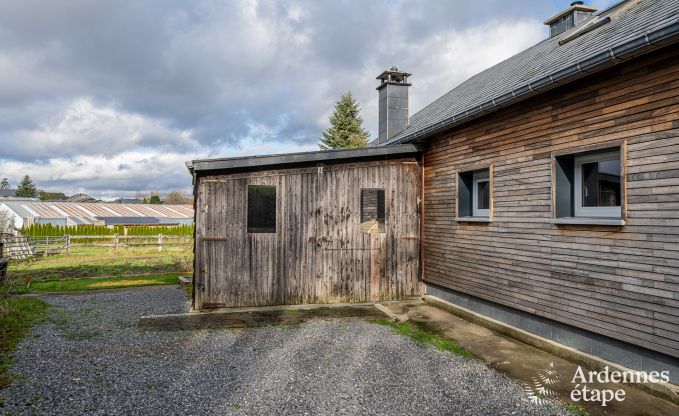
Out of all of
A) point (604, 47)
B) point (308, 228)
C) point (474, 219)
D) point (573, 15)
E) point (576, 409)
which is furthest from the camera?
point (573, 15)

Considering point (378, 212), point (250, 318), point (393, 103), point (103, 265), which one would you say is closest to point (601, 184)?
point (378, 212)

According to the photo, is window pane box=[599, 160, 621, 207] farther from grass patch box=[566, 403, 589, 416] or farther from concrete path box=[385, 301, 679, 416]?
grass patch box=[566, 403, 589, 416]

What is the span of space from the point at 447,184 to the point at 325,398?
5.34 meters

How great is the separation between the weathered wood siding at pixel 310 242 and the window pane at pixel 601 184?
13.0 feet

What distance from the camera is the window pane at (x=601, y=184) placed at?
4.96 metres

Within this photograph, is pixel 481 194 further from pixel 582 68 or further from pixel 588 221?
pixel 582 68

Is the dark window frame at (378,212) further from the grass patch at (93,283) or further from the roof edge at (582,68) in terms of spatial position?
the grass patch at (93,283)

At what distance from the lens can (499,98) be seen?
6074mm

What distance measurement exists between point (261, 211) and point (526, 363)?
18.3 ft

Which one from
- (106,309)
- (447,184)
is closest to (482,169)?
(447,184)

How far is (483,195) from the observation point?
299 inches

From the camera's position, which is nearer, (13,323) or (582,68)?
(582,68)

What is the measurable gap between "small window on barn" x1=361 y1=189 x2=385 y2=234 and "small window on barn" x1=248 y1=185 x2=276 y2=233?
82.5 inches

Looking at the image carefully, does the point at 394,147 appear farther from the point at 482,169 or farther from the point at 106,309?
the point at 106,309
